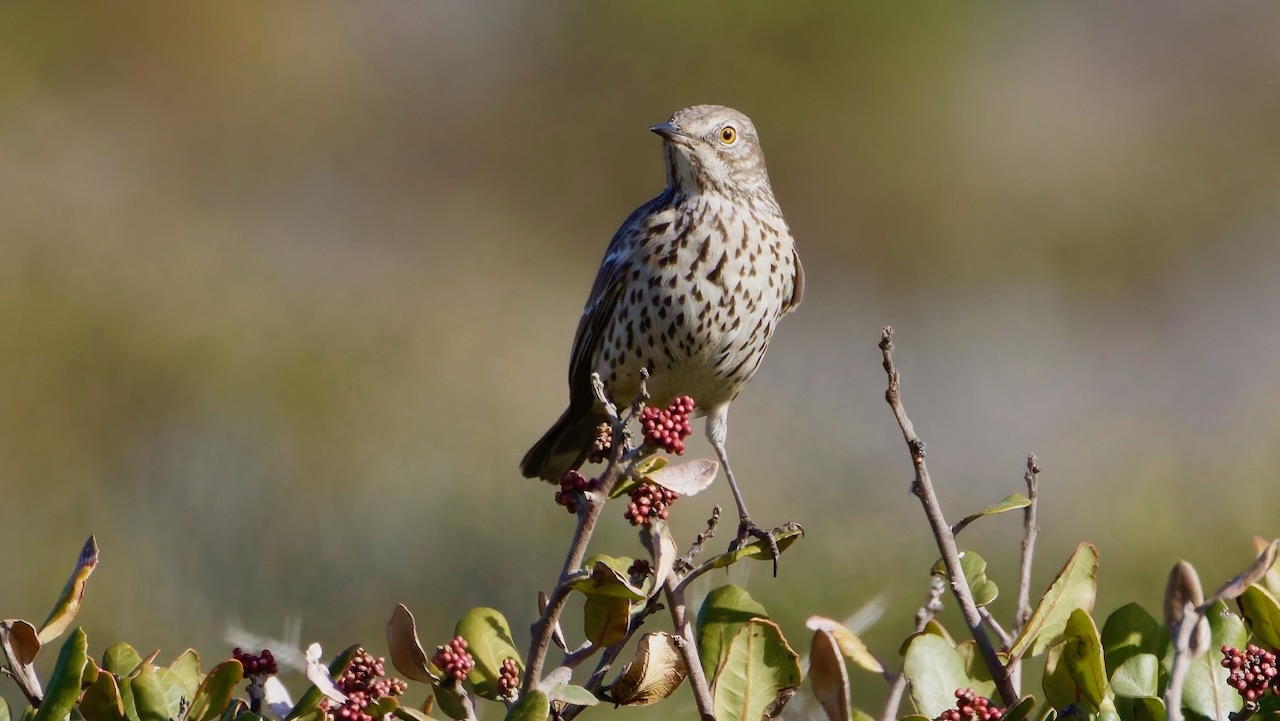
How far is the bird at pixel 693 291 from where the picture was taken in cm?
406

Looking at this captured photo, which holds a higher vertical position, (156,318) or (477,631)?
(477,631)

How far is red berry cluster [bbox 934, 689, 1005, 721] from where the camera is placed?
1.79 meters

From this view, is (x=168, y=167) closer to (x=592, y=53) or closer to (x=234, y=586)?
(x=592, y=53)

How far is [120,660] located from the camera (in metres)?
2.05

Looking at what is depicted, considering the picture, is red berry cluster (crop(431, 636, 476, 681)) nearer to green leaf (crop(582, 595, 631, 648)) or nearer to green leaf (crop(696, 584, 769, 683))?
green leaf (crop(582, 595, 631, 648))

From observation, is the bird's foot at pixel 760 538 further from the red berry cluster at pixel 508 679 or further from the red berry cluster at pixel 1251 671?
the red berry cluster at pixel 1251 671

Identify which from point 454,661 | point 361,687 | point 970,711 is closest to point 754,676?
point 970,711

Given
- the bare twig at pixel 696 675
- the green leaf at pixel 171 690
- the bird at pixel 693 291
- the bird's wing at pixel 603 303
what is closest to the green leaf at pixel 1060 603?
the bare twig at pixel 696 675

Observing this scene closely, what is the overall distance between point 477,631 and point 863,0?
8.88 meters

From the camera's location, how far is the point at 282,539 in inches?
239

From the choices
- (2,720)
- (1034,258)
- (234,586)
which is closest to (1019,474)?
(1034,258)

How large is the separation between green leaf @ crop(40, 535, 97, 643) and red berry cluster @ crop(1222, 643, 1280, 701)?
139 centimetres

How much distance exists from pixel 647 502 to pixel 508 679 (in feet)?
0.95

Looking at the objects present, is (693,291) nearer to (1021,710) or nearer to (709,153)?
(709,153)
